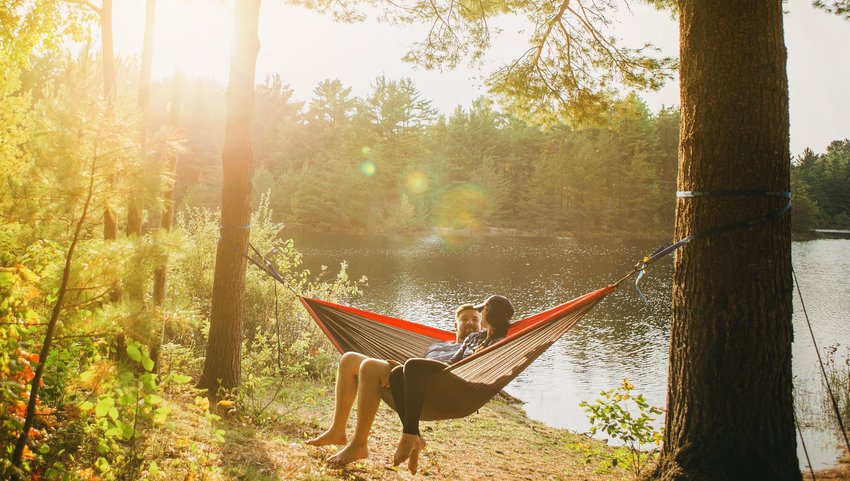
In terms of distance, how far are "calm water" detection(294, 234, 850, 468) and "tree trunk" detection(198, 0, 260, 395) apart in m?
3.45

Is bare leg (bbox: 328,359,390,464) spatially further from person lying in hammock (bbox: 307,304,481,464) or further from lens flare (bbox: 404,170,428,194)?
lens flare (bbox: 404,170,428,194)

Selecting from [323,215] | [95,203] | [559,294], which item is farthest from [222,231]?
[323,215]

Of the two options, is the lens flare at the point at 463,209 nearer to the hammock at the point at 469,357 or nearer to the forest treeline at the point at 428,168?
the forest treeline at the point at 428,168

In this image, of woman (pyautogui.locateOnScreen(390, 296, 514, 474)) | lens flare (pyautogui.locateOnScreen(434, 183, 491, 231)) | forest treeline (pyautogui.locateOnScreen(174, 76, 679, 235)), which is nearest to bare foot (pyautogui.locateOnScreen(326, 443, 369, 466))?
woman (pyautogui.locateOnScreen(390, 296, 514, 474))

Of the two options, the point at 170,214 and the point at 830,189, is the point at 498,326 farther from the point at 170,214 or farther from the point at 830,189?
the point at 830,189

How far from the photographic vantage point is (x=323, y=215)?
27203 millimetres

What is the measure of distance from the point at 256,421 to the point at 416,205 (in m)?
25.4

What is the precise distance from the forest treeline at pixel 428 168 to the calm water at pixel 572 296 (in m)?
4.85

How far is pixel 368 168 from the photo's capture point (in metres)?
28.4

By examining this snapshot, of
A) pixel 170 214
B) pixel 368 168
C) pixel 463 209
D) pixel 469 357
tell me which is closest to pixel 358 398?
pixel 469 357

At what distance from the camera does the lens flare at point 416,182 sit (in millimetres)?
28875

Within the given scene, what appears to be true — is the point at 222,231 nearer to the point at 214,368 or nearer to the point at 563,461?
the point at 214,368

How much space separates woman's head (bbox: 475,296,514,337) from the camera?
2.41m

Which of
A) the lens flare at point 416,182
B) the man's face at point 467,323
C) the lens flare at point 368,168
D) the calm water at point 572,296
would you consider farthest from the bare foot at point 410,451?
the lens flare at point 416,182
